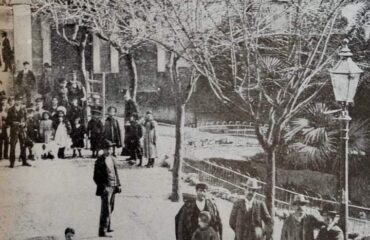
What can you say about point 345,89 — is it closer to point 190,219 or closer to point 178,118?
point 178,118

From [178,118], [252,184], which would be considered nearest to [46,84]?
[178,118]

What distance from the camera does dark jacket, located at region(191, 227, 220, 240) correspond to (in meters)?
2.88

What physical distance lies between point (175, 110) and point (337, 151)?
79 cm

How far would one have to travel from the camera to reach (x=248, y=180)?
9.48ft

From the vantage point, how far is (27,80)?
2854mm

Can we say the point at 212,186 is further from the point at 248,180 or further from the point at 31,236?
the point at 31,236

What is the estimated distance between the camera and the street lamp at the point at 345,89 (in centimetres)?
276

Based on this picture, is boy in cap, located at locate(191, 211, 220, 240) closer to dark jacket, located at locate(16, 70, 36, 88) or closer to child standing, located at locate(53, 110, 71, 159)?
child standing, located at locate(53, 110, 71, 159)

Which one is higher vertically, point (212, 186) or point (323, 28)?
point (323, 28)

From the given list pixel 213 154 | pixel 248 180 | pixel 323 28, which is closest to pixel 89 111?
pixel 213 154

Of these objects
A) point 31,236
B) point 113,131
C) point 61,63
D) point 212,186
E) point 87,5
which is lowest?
point 31,236

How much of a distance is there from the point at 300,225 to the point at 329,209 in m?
0.16

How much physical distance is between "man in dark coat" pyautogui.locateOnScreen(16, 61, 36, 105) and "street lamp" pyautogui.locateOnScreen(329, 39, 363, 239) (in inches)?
55.3

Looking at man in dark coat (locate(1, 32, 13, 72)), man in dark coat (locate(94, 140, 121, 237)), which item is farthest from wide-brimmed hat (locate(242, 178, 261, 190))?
man in dark coat (locate(1, 32, 13, 72))
